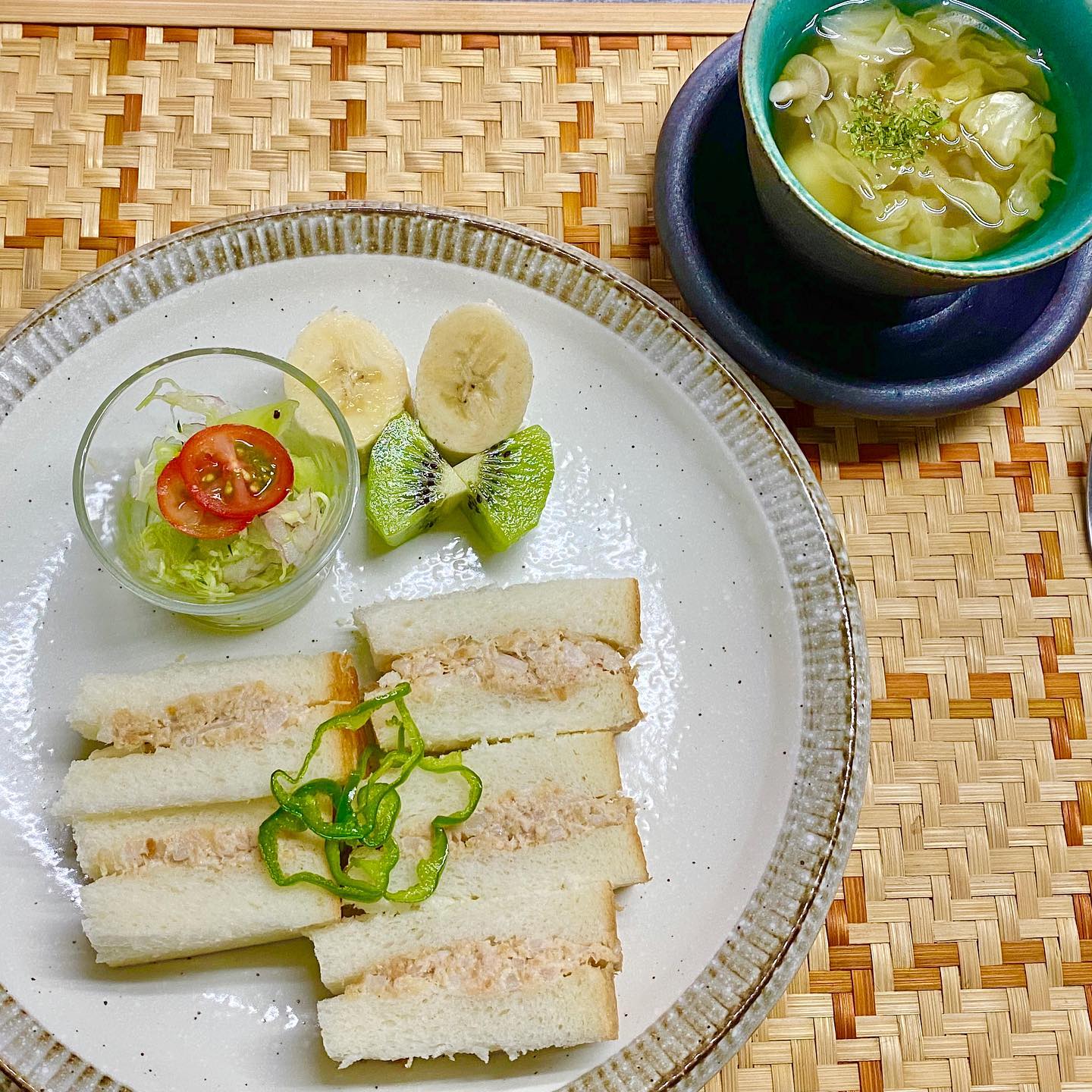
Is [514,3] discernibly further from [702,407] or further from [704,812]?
[704,812]

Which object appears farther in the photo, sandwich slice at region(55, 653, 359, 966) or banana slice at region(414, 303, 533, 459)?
banana slice at region(414, 303, 533, 459)

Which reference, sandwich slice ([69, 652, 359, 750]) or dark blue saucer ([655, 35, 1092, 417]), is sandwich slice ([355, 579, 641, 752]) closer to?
sandwich slice ([69, 652, 359, 750])

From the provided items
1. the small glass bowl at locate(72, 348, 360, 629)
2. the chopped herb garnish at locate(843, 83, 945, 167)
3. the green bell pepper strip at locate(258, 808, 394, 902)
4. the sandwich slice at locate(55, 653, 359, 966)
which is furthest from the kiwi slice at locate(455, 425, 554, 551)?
the chopped herb garnish at locate(843, 83, 945, 167)

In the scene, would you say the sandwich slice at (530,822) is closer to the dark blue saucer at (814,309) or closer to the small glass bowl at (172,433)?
the small glass bowl at (172,433)

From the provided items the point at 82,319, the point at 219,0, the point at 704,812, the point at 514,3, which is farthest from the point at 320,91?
the point at 704,812

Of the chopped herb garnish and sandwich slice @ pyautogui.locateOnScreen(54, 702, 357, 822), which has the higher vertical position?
the chopped herb garnish

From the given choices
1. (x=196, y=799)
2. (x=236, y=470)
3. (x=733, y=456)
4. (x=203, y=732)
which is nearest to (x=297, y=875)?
(x=196, y=799)

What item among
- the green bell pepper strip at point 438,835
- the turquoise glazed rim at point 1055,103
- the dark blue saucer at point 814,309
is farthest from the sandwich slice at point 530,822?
the turquoise glazed rim at point 1055,103
